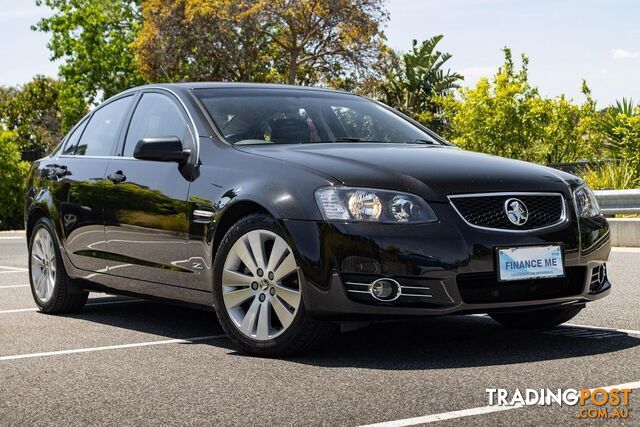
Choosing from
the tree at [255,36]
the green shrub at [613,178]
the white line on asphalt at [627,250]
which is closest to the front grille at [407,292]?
the white line on asphalt at [627,250]

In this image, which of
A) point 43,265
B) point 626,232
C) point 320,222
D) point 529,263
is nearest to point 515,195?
point 529,263

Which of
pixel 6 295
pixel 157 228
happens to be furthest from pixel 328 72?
pixel 157 228

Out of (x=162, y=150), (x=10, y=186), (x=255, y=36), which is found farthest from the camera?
(x=255, y=36)

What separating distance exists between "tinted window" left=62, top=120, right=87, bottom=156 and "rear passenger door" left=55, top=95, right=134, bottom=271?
0.5 inches

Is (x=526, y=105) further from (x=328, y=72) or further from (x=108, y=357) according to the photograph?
(x=108, y=357)

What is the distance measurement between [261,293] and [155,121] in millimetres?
1959

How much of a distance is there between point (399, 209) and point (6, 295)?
5.73 metres

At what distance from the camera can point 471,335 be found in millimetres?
6730

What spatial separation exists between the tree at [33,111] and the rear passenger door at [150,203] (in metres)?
69.4

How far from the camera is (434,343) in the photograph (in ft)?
21.0

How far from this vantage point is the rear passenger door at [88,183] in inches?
300

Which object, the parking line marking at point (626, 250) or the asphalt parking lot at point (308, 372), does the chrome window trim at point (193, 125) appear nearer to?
the asphalt parking lot at point (308, 372)

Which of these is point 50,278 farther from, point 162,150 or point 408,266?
point 408,266

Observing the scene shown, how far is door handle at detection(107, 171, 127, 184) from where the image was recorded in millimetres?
7289
